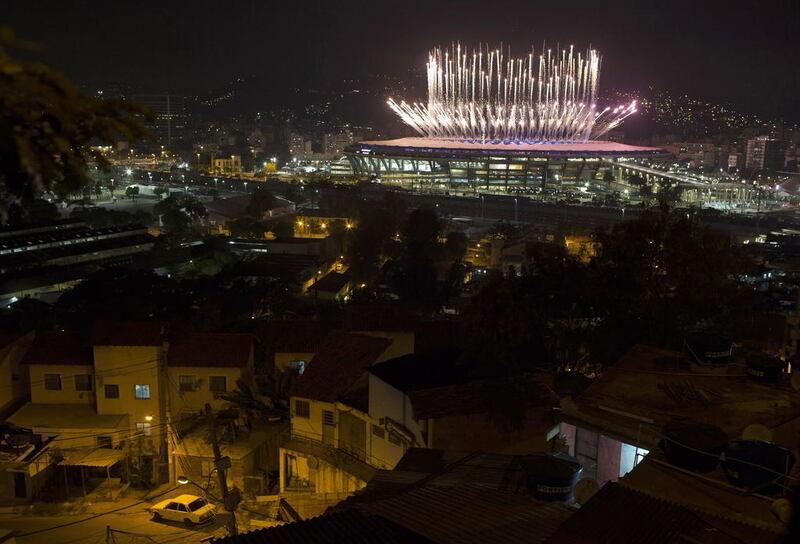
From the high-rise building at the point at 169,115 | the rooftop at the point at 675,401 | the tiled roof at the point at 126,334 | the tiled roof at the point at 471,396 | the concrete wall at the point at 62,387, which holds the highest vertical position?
the high-rise building at the point at 169,115

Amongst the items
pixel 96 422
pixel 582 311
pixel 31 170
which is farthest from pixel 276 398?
pixel 31 170

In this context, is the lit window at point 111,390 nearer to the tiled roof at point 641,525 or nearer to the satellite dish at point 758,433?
the tiled roof at point 641,525

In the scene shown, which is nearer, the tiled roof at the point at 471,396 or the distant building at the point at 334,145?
the tiled roof at the point at 471,396

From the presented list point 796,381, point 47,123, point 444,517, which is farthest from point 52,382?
point 796,381

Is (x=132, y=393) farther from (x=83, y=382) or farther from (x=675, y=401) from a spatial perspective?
(x=675, y=401)

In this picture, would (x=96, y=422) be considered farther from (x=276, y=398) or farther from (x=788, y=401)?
(x=788, y=401)

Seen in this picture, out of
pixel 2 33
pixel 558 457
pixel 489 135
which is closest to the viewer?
pixel 2 33

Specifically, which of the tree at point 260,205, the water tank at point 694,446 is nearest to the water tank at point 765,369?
the water tank at point 694,446
